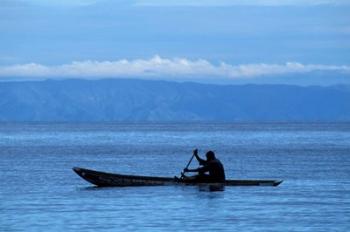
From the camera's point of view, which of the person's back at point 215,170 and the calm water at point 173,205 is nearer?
the calm water at point 173,205

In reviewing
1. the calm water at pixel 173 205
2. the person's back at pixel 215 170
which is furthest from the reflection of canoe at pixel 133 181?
the person's back at pixel 215 170

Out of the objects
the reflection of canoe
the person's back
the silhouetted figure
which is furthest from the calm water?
the person's back

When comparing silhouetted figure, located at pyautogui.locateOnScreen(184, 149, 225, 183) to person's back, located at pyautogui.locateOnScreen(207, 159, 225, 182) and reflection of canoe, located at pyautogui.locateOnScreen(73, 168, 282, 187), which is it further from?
reflection of canoe, located at pyautogui.locateOnScreen(73, 168, 282, 187)

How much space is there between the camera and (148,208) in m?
35.0

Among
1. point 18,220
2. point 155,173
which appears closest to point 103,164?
point 155,173

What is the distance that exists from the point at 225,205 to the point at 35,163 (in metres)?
33.9

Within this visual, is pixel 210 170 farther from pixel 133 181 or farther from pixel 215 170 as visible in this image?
pixel 133 181

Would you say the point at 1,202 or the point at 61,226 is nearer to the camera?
the point at 61,226

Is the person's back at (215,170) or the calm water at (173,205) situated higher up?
the person's back at (215,170)

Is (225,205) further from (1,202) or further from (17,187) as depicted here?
(17,187)

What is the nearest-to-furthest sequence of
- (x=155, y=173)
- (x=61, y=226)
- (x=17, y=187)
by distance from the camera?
(x=61, y=226)
(x=17, y=187)
(x=155, y=173)

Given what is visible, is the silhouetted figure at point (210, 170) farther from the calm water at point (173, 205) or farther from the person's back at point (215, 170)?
the calm water at point (173, 205)

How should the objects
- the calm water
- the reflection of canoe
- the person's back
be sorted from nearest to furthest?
the calm water < the person's back < the reflection of canoe

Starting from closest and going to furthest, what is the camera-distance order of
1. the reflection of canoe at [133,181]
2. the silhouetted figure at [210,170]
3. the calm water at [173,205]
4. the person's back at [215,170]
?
1. the calm water at [173,205]
2. the silhouetted figure at [210,170]
3. the person's back at [215,170]
4. the reflection of canoe at [133,181]
